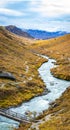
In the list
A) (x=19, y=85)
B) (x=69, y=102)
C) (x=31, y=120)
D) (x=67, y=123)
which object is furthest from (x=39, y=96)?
(x=67, y=123)

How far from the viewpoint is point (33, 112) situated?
269 ft

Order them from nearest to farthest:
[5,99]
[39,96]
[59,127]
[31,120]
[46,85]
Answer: [59,127]
[31,120]
[5,99]
[39,96]
[46,85]

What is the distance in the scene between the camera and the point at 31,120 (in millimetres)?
71500

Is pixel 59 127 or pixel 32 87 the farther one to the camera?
pixel 32 87

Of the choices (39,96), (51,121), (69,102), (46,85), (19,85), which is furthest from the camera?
(46,85)

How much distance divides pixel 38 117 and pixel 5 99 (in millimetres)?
23021

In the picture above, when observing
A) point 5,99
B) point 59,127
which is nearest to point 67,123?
point 59,127

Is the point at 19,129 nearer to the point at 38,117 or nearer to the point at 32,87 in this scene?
the point at 38,117

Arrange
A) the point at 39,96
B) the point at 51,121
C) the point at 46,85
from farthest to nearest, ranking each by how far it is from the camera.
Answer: the point at 46,85 < the point at 39,96 < the point at 51,121

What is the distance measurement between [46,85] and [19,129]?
6004cm

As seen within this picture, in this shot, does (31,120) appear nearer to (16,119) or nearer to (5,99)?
(16,119)

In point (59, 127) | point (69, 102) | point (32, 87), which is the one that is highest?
point (32, 87)

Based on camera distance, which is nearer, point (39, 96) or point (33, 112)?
point (33, 112)

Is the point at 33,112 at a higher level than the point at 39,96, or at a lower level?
lower
